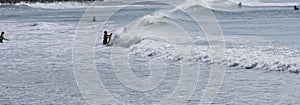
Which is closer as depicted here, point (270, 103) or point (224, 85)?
point (270, 103)

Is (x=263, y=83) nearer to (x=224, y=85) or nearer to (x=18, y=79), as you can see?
(x=224, y=85)

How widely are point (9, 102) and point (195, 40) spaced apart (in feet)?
65.1

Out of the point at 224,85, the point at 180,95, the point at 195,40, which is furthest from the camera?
the point at 195,40

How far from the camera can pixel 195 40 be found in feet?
113

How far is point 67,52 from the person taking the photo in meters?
30.2

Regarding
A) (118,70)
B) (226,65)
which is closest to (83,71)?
(118,70)

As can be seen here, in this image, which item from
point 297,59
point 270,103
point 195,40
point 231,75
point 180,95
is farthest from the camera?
point 195,40

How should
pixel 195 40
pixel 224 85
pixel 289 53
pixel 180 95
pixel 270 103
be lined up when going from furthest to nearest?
pixel 195 40, pixel 289 53, pixel 224 85, pixel 180 95, pixel 270 103

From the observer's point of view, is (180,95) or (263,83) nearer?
(180,95)

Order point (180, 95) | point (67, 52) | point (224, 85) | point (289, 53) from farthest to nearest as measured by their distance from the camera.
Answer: point (67, 52)
point (289, 53)
point (224, 85)
point (180, 95)

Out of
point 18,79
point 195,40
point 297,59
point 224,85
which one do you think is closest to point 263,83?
point 224,85

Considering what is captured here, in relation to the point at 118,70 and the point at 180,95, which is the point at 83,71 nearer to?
the point at 118,70

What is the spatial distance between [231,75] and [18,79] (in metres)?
7.06

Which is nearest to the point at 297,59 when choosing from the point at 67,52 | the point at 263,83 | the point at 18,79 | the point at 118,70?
the point at 263,83
